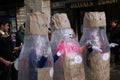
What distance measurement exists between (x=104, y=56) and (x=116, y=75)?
6.00 m

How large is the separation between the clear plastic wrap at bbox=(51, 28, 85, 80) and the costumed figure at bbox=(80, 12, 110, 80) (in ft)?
1.15

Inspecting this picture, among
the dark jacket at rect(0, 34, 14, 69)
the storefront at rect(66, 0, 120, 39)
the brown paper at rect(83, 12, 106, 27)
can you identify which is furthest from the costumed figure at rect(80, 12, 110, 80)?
the storefront at rect(66, 0, 120, 39)

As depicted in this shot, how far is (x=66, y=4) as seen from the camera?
17969 millimetres

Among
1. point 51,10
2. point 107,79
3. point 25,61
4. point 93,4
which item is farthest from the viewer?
point 51,10

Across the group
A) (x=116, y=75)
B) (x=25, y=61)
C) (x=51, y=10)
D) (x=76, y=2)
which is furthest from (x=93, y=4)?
(x=25, y=61)

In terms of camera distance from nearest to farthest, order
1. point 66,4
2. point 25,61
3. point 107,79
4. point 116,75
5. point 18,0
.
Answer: point 25,61
point 107,79
point 116,75
point 66,4
point 18,0

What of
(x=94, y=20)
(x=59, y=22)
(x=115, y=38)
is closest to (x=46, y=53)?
(x=59, y=22)

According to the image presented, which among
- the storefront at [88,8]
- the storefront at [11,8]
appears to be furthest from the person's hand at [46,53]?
the storefront at [11,8]

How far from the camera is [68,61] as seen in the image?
556 cm

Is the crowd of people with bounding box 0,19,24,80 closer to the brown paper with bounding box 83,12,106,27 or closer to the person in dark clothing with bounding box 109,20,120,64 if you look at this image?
the brown paper with bounding box 83,12,106,27

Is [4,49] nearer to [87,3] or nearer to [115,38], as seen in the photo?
[115,38]

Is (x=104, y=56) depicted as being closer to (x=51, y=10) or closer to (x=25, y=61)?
(x=25, y=61)

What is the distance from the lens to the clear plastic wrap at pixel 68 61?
18.2 ft

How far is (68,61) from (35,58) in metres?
0.59
